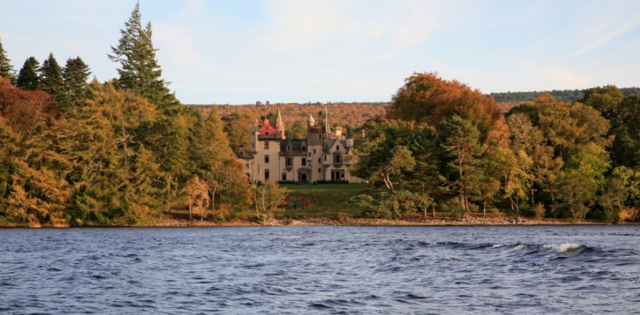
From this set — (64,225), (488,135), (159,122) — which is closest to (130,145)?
(159,122)

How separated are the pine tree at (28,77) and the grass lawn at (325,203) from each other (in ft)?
117

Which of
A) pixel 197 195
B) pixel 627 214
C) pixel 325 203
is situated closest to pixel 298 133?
pixel 325 203

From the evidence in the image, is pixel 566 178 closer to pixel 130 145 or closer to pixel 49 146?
pixel 130 145

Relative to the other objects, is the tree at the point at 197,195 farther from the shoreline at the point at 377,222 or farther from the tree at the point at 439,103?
the tree at the point at 439,103

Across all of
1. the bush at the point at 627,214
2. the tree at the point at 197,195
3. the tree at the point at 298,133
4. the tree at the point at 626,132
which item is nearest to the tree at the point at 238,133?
the tree at the point at 298,133

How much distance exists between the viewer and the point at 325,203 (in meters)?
79.6

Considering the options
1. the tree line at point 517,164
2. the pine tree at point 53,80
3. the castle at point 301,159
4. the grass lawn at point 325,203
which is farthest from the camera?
the castle at point 301,159

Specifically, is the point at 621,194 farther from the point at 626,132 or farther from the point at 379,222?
the point at 379,222

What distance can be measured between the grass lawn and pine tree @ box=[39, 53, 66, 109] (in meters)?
31.7

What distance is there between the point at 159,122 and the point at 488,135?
106 ft

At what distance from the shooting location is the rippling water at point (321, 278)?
73.2 feet

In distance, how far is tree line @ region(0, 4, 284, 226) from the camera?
229ft

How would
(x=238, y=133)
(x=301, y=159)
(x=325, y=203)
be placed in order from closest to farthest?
(x=325, y=203), (x=301, y=159), (x=238, y=133)

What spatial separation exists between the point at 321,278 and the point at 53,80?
2956 inches
